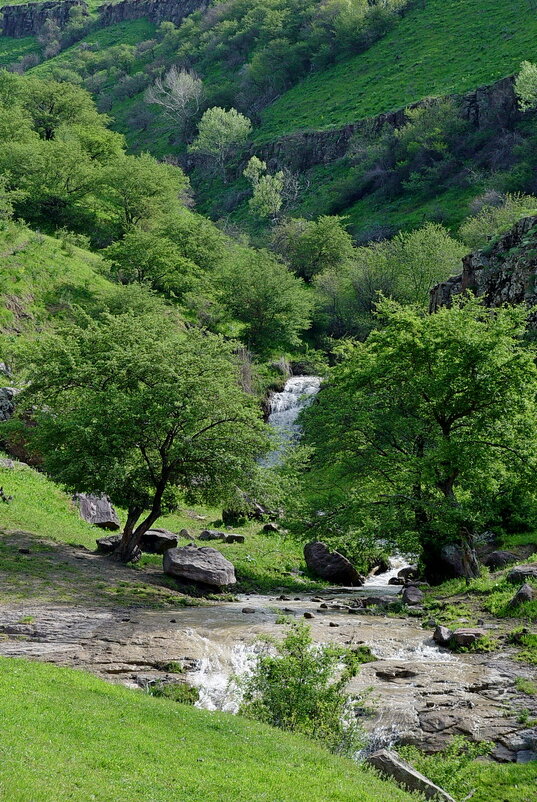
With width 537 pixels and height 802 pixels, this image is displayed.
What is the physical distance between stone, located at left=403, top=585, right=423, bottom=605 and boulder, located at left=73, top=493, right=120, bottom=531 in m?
15.0

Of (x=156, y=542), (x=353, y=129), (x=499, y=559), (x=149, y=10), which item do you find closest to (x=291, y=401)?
(x=156, y=542)

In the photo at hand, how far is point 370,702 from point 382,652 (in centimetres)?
353

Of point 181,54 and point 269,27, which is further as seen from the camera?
point 181,54

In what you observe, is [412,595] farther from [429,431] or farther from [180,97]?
[180,97]

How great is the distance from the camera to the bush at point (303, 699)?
1223 cm

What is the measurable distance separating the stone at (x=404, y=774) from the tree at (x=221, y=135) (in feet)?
357

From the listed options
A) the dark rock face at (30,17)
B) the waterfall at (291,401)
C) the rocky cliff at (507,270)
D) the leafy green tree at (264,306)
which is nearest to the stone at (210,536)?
the waterfall at (291,401)

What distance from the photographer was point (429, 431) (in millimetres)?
26250

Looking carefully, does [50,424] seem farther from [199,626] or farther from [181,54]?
[181,54]

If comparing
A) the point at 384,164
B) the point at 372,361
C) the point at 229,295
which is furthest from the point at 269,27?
the point at 372,361

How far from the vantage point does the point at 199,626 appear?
1855 centimetres

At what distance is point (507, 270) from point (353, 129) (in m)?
67.3

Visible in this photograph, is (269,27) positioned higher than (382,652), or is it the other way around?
(269,27)

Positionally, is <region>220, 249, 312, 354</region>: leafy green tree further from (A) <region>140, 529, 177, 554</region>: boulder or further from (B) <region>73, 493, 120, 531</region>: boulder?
(A) <region>140, 529, 177, 554</region>: boulder
